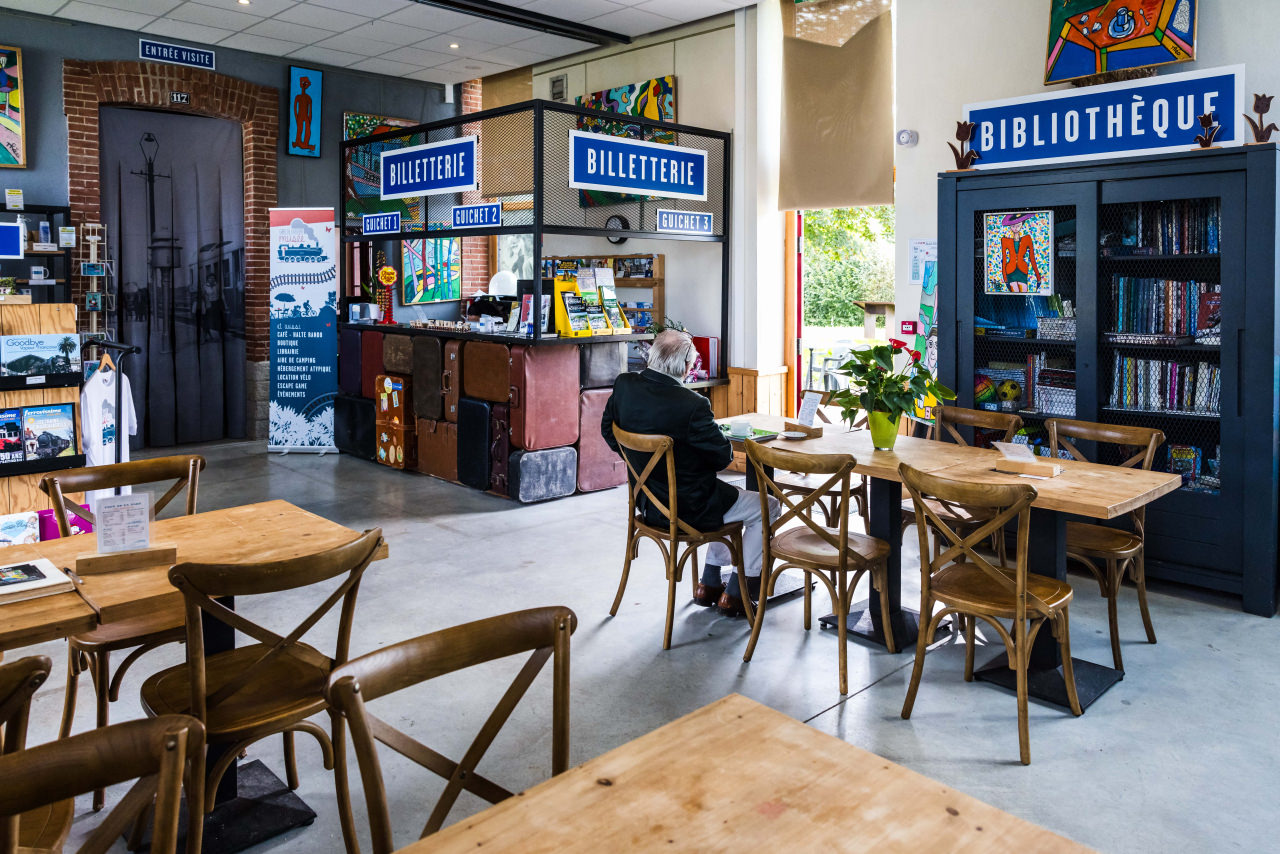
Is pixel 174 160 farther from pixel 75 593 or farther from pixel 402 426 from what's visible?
pixel 75 593

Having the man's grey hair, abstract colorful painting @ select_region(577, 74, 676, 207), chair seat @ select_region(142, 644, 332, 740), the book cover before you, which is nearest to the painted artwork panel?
abstract colorful painting @ select_region(577, 74, 676, 207)

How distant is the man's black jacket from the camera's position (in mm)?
3928

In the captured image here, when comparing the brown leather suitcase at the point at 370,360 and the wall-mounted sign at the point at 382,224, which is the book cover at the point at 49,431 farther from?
the wall-mounted sign at the point at 382,224

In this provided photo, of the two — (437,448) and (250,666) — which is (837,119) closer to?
(437,448)

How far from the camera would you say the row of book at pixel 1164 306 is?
14.8 ft

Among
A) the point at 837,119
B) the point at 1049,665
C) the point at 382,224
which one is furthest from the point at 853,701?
the point at 382,224

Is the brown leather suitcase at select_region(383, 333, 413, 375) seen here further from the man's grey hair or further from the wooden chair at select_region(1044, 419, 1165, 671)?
the wooden chair at select_region(1044, 419, 1165, 671)

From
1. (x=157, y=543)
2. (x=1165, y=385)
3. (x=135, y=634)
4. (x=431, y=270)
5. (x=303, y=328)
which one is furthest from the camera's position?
(x=431, y=270)

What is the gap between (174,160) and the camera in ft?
27.3

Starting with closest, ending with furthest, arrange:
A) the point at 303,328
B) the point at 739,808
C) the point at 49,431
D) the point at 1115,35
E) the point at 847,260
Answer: the point at 739,808 < the point at 49,431 < the point at 1115,35 < the point at 303,328 < the point at 847,260

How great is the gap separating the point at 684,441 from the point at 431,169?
155 inches

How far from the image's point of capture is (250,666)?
7.52ft

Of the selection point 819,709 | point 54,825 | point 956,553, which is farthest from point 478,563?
point 54,825

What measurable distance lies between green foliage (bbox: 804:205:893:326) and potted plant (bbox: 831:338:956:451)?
6.17m
